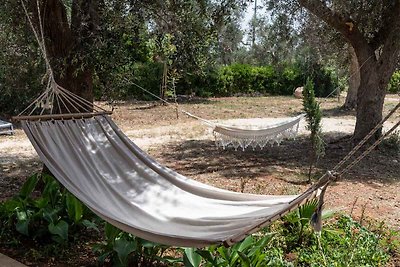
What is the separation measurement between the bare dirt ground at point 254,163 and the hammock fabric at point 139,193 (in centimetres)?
107

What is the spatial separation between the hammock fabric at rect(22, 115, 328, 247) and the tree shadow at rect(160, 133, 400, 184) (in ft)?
7.29

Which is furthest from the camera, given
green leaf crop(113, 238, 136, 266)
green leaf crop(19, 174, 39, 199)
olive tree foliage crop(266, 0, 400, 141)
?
olive tree foliage crop(266, 0, 400, 141)

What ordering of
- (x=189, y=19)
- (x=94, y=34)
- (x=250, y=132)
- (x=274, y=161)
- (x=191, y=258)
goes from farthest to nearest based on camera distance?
(x=274, y=161)
(x=250, y=132)
(x=189, y=19)
(x=94, y=34)
(x=191, y=258)

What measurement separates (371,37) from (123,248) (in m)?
5.06

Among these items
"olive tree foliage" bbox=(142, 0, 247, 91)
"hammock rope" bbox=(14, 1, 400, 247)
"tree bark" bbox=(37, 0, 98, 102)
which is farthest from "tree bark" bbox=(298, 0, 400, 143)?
"hammock rope" bbox=(14, 1, 400, 247)

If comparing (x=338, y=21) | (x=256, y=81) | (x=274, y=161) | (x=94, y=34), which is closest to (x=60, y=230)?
(x=94, y=34)

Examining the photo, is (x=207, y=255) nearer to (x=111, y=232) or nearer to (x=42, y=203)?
(x=111, y=232)

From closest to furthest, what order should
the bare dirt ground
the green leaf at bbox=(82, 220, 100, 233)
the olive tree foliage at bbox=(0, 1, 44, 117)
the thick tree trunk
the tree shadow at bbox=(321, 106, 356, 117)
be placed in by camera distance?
the green leaf at bbox=(82, 220, 100, 233)
the olive tree foliage at bbox=(0, 1, 44, 117)
the bare dirt ground
the thick tree trunk
the tree shadow at bbox=(321, 106, 356, 117)

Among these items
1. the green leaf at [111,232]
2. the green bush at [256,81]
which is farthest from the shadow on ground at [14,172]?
the green bush at [256,81]

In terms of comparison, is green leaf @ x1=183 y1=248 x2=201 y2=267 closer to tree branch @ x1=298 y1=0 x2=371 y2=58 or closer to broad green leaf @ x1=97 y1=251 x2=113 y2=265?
broad green leaf @ x1=97 y1=251 x2=113 y2=265

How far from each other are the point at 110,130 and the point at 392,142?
182 inches

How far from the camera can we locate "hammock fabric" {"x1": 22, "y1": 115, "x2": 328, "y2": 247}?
6.45 feet

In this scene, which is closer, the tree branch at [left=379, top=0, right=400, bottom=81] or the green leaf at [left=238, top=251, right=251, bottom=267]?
the green leaf at [left=238, top=251, right=251, bottom=267]

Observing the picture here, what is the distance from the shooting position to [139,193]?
103 inches
